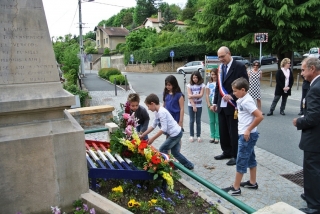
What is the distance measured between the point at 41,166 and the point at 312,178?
2981 mm

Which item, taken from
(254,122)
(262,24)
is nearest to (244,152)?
(254,122)

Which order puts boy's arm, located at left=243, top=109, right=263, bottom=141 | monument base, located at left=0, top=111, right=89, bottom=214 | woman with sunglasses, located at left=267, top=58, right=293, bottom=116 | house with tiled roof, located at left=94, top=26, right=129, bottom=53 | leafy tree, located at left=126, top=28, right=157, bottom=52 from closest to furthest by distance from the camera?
monument base, located at left=0, top=111, right=89, bottom=214, boy's arm, located at left=243, top=109, right=263, bottom=141, woman with sunglasses, located at left=267, top=58, right=293, bottom=116, leafy tree, located at left=126, top=28, right=157, bottom=52, house with tiled roof, located at left=94, top=26, right=129, bottom=53

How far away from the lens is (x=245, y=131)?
418 cm

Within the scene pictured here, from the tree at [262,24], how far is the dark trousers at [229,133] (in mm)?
14177

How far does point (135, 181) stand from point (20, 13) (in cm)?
228

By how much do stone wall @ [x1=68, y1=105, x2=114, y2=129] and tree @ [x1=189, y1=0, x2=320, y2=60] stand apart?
12.9 m

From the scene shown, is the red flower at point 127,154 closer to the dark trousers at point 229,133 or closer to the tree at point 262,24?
the dark trousers at point 229,133

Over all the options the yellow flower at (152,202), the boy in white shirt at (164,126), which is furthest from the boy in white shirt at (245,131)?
the yellow flower at (152,202)

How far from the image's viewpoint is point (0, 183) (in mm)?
2857

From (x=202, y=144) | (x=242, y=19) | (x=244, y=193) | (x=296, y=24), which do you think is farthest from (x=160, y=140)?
(x=296, y=24)

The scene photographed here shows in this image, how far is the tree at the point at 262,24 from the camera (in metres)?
18.0

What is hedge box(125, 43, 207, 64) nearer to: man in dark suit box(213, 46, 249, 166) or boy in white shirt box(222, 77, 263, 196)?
man in dark suit box(213, 46, 249, 166)

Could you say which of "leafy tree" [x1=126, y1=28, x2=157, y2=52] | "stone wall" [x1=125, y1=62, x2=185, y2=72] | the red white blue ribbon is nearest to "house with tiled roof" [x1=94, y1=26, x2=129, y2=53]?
"leafy tree" [x1=126, y1=28, x2=157, y2=52]

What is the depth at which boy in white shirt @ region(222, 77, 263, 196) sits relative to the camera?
414cm
